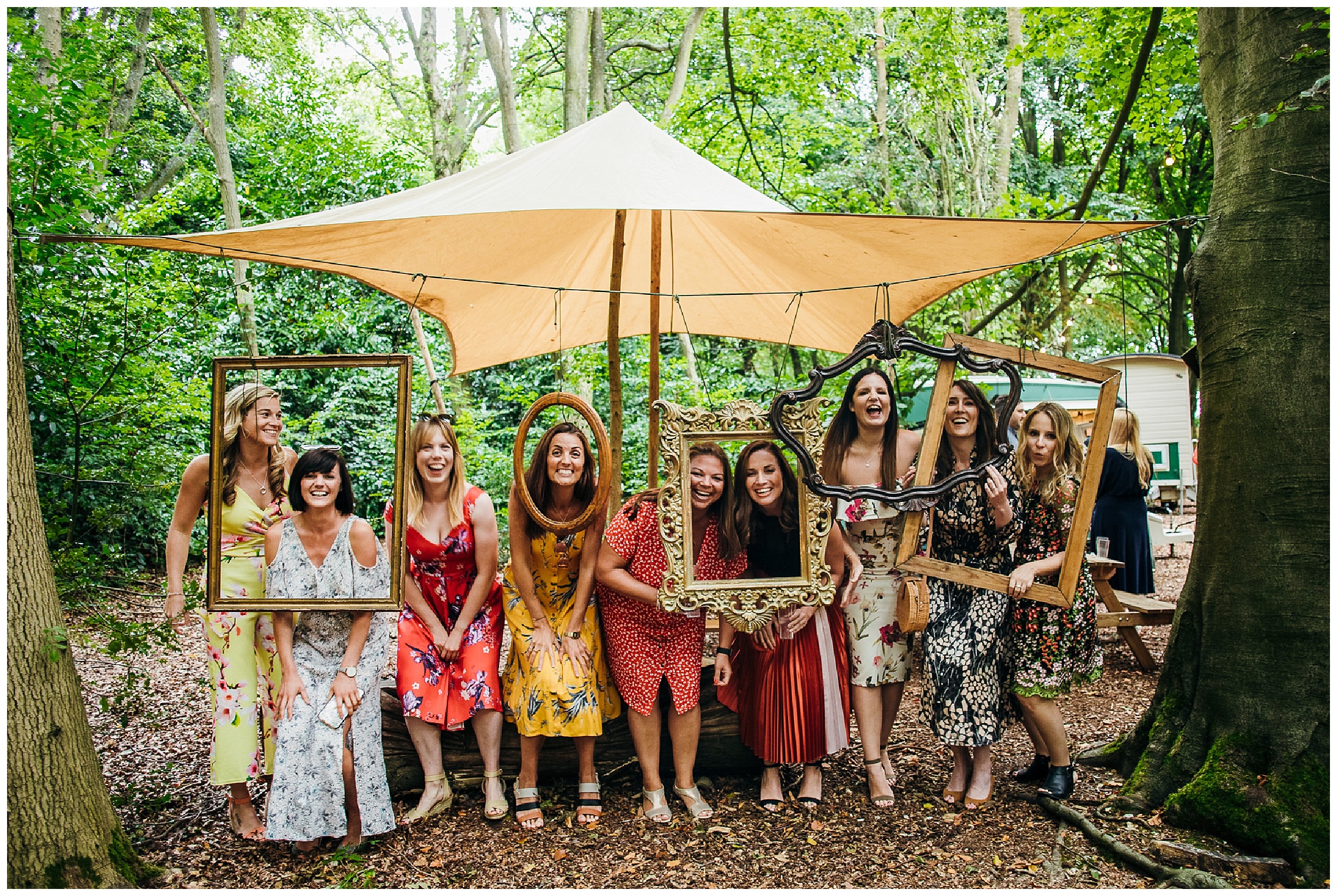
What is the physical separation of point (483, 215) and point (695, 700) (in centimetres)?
242

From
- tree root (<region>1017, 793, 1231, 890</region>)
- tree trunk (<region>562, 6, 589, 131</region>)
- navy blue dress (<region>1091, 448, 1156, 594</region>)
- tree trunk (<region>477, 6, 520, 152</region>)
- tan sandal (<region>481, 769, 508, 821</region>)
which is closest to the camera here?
tree root (<region>1017, 793, 1231, 890</region>)

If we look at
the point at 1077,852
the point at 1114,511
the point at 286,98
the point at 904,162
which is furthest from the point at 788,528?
the point at 286,98

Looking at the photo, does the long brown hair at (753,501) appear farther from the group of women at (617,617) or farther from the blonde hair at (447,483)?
the blonde hair at (447,483)

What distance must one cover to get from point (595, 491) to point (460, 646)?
2.76ft

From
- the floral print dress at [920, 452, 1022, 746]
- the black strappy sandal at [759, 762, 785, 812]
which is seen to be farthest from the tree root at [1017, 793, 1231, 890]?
the black strappy sandal at [759, 762, 785, 812]

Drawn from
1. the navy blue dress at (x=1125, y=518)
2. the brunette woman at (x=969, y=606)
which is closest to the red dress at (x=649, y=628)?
the brunette woman at (x=969, y=606)

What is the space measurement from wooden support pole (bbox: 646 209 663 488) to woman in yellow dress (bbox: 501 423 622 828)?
860mm

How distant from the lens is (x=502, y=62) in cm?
919

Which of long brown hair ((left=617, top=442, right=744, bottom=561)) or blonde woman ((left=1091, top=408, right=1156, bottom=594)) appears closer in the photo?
long brown hair ((left=617, top=442, right=744, bottom=561))

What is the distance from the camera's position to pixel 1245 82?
10.8 feet

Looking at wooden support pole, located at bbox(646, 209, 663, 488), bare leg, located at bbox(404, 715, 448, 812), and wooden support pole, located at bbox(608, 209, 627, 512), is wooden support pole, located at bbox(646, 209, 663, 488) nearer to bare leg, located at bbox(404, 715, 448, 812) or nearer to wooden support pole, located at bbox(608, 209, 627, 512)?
wooden support pole, located at bbox(608, 209, 627, 512)

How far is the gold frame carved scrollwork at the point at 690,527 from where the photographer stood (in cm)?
324

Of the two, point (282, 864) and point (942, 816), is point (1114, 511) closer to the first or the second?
point (942, 816)

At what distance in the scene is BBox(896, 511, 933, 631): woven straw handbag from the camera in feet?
11.1
